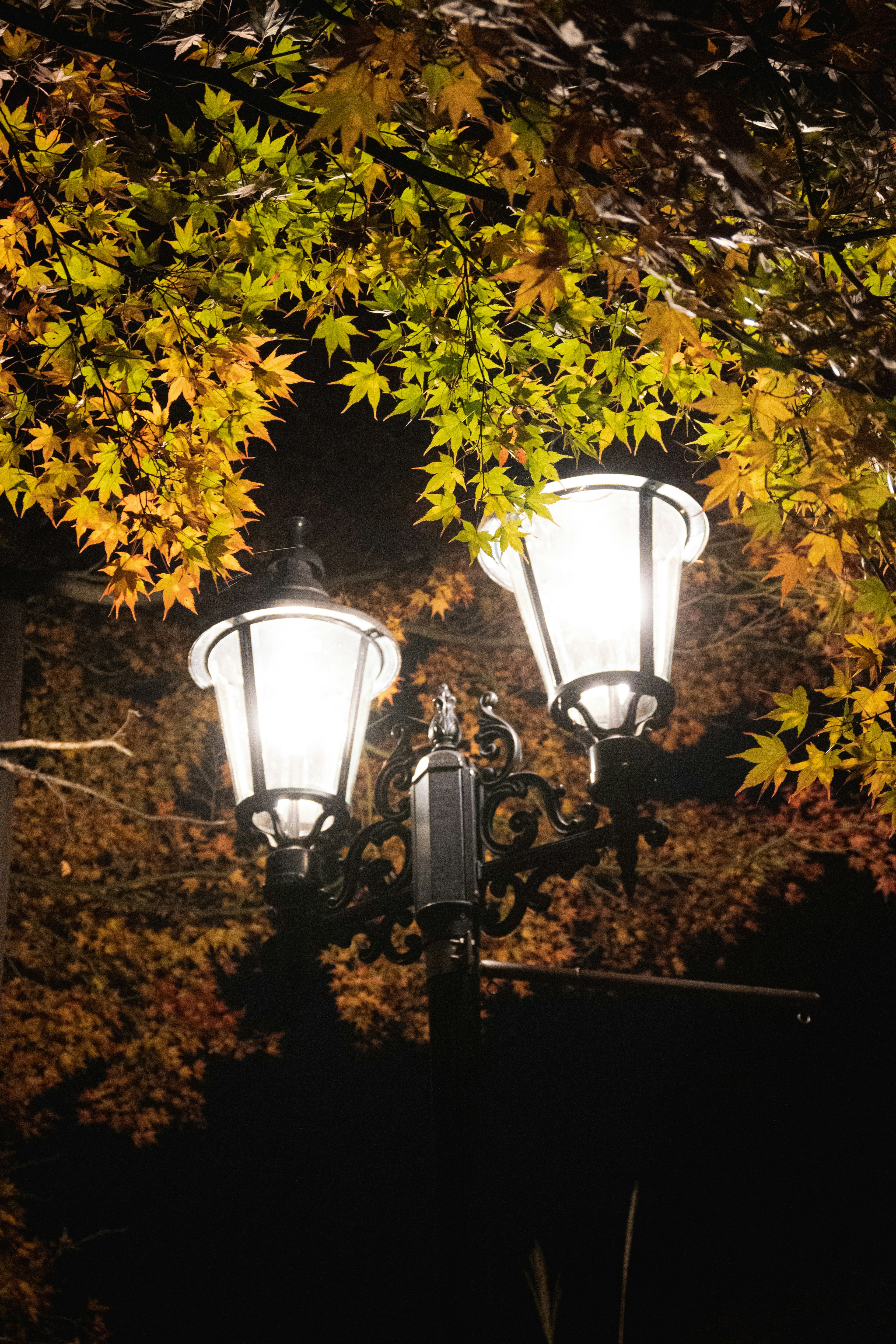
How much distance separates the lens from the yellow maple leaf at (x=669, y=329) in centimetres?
289

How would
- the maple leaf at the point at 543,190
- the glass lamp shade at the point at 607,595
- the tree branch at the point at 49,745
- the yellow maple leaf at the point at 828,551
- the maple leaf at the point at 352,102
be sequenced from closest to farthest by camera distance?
1. the maple leaf at the point at 352,102
2. the maple leaf at the point at 543,190
3. the yellow maple leaf at the point at 828,551
4. the glass lamp shade at the point at 607,595
5. the tree branch at the point at 49,745

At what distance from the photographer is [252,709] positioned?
3793 millimetres

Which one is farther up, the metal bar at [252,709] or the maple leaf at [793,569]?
the maple leaf at [793,569]

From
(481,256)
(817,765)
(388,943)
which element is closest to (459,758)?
(388,943)

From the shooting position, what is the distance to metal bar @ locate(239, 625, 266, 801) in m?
3.70

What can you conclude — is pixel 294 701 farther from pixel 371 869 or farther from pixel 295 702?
pixel 371 869

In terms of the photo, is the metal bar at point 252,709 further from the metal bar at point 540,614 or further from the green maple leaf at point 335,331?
the green maple leaf at point 335,331

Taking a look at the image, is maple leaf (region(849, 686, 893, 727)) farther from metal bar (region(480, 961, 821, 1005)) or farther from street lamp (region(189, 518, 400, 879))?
street lamp (region(189, 518, 400, 879))

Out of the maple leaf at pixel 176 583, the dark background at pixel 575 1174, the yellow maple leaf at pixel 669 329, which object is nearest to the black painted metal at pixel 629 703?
the yellow maple leaf at pixel 669 329

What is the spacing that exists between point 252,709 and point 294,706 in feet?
0.50

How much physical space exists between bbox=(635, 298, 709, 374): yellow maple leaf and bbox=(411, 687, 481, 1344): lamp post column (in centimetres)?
143

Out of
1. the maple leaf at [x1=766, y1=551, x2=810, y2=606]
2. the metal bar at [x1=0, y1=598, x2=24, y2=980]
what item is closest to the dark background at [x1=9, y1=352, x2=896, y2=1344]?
the metal bar at [x1=0, y1=598, x2=24, y2=980]

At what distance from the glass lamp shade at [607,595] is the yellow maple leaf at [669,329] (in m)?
0.64

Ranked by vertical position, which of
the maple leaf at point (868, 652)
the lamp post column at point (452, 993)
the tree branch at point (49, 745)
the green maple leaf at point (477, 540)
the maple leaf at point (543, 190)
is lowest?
the lamp post column at point (452, 993)
